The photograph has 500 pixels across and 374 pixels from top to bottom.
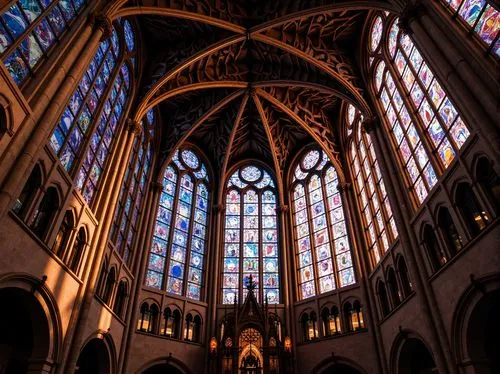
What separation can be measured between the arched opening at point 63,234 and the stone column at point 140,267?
22.4ft

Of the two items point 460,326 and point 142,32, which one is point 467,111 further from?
point 142,32

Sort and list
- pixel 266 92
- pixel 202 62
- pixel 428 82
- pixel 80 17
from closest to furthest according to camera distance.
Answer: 1. pixel 80 17
2. pixel 428 82
3. pixel 202 62
4. pixel 266 92

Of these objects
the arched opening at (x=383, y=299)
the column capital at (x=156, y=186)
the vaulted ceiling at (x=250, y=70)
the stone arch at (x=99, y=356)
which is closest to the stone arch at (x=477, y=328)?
the arched opening at (x=383, y=299)

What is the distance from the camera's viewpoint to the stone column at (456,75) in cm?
1040

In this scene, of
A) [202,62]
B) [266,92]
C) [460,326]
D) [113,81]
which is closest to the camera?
[460,326]

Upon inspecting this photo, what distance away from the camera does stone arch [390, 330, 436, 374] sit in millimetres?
15594

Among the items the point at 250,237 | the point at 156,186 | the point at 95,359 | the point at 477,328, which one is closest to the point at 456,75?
the point at 477,328

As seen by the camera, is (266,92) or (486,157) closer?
(486,157)

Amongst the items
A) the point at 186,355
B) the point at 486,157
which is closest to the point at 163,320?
the point at 186,355

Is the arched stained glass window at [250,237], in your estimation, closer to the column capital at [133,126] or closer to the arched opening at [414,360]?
the arched opening at [414,360]

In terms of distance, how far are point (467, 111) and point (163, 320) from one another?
54.7 ft

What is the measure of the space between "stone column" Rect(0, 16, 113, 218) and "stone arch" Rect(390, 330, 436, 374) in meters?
14.1

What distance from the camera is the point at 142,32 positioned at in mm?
20844

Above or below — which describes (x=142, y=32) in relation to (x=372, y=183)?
above
